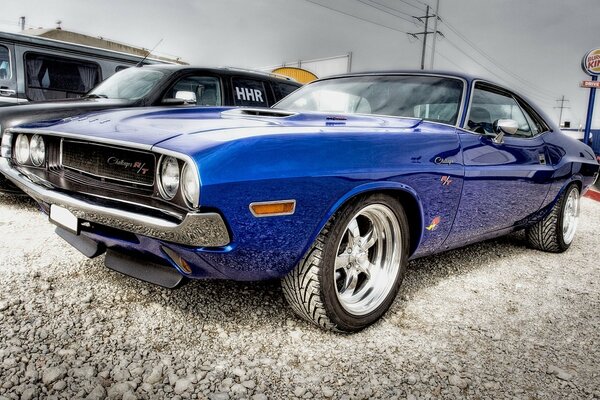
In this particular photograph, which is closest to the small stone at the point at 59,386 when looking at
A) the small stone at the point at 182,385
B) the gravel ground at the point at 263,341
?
the gravel ground at the point at 263,341

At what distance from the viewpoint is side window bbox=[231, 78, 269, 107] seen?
5.38m

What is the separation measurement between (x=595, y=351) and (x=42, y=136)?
2.99 metres

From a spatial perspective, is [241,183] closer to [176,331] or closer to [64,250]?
[176,331]

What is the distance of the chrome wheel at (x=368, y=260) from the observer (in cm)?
229

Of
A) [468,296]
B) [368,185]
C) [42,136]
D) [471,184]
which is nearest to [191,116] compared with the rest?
[42,136]

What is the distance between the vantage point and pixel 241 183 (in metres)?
1.68

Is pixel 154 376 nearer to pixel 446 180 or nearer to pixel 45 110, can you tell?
pixel 446 180

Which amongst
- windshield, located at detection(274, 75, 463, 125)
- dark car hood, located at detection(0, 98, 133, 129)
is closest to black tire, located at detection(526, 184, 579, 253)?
windshield, located at detection(274, 75, 463, 125)

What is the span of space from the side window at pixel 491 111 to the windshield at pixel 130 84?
10.9 ft

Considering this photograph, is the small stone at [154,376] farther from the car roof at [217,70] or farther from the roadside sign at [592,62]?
the roadside sign at [592,62]

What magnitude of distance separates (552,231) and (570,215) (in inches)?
→ 21.5

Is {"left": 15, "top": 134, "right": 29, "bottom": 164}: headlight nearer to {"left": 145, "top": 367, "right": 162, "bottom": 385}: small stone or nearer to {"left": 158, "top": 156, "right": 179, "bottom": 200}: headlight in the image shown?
{"left": 158, "top": 156, "right": 179, "bottom": 200}: headlight

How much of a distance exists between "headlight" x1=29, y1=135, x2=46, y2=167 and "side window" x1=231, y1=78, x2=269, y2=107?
308cm

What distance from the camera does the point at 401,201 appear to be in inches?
93.0
